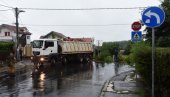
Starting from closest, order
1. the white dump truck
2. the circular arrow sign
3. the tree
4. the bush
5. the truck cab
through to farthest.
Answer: the bush
the circular arrow sign
the tree
the truck cab
the white dump truck

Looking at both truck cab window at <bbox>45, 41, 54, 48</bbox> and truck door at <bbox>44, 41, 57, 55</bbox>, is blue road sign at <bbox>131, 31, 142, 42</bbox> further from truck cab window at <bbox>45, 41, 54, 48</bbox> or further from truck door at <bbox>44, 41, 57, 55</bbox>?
truck cab window at <bbox>45, 41, 54, 48</bbox>

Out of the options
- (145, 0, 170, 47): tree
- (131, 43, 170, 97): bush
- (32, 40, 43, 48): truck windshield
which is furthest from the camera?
(32, 40, 43, 48): truck windshield

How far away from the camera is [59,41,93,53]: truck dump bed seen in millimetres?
42556

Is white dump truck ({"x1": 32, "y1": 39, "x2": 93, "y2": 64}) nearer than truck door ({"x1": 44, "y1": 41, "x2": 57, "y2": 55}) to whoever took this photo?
Yes

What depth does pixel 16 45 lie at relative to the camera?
4897 centimetres

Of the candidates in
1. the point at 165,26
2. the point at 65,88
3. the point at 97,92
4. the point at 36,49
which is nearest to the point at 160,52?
the point at 97,92

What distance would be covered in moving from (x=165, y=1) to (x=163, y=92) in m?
12.3

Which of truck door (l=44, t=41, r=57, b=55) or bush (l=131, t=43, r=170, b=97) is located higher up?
truck door (l=44, t=41, r=57, b=55)

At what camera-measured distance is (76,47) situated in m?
46.5

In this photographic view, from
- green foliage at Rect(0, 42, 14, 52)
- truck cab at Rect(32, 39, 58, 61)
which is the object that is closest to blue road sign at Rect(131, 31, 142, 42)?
truck cab at Rect(32, 39, 58, 61)

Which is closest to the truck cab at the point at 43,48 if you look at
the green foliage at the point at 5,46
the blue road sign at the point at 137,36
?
the green foliage at the point at 5,46

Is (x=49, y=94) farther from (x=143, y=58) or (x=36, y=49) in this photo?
(x=36, y=49)

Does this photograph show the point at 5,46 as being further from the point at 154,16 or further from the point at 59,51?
the point at 154,16

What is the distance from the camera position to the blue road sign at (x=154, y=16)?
11766 millimetres
